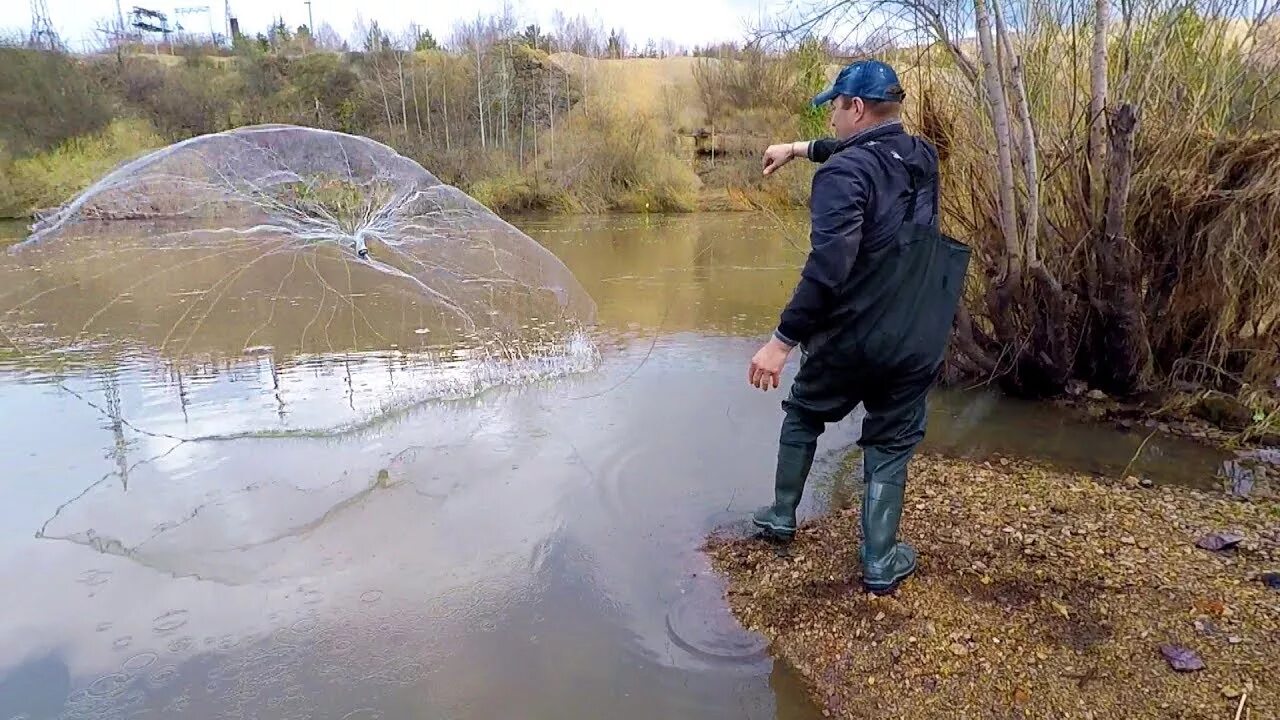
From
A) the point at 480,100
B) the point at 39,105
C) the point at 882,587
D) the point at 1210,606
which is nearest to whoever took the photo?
the point at 1210,606

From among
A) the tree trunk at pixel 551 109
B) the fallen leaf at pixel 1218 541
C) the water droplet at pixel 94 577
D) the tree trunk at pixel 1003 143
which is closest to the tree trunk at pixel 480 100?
the tree trunk at pixel 551 109

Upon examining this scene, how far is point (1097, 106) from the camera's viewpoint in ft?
16.3

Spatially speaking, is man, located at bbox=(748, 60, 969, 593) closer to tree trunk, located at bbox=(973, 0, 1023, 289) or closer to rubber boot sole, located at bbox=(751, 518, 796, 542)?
rubber boot sole, located at bbox=(751, 518, 796, 542)

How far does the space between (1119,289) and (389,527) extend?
518 centimetres

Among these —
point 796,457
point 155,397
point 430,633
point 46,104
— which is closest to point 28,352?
point 155,397

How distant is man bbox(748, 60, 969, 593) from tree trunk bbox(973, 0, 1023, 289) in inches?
74.0

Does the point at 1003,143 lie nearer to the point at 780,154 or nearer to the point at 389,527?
the point at 780,154

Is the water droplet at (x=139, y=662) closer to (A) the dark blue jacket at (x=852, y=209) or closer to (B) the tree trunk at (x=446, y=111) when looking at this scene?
(A) the dark blue jacket at (x=852, y=209)

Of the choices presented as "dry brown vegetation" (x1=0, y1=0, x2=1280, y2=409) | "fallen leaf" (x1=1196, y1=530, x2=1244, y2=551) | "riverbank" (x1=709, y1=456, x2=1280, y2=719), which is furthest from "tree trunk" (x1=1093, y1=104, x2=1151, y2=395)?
"fallen leaf" (x1=1196, y1=530, x2=1244, y2=551)

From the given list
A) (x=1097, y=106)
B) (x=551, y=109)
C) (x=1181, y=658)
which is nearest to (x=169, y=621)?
(x=1181, y=658)

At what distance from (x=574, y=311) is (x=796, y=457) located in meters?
4.36

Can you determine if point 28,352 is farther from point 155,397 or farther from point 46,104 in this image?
point 46,104

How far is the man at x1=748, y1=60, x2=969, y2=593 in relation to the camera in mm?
2957

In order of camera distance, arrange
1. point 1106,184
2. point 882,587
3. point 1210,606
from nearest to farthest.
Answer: point 1210,606, point 882,587, point 1106,184
